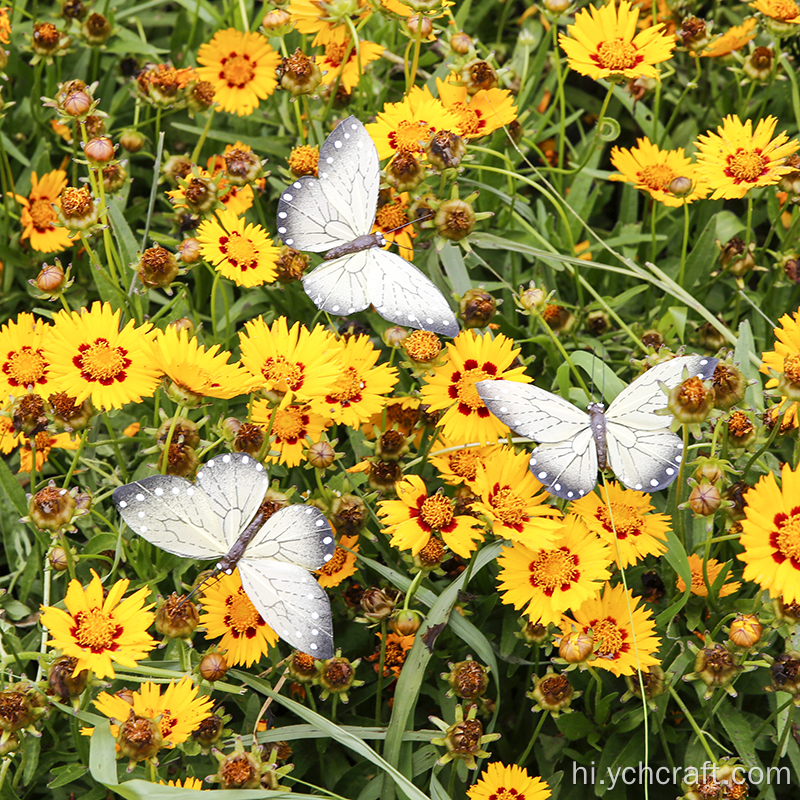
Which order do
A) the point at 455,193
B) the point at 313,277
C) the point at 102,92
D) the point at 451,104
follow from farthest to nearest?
1. the point at 102,92
2. the point at 451,104
3. the point at 455,193
4. the point at 313,277

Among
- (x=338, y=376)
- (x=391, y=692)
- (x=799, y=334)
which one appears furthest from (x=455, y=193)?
(x=391, y=692)

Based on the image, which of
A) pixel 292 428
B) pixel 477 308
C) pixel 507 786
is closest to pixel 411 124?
pixel 477 308

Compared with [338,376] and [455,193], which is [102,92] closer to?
[455,193]

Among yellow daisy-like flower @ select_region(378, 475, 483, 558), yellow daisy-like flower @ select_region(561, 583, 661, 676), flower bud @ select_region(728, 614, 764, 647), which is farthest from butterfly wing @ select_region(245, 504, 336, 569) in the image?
flower bud @ select_region(728, 614, 764, 647)

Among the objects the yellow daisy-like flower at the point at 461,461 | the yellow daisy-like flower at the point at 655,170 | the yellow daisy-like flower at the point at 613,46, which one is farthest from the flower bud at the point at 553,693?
the yellow daisy-like flower at the point at 613,46

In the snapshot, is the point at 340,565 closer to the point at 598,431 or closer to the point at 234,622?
the point at 234,622

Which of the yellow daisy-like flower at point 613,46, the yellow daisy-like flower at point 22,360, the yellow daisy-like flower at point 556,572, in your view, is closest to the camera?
the yellow daisy-like flower at point 556,572

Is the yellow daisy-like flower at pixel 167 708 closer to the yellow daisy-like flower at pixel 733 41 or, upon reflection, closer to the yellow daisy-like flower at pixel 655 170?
the yellow daisy-like flower at pixel 655 170

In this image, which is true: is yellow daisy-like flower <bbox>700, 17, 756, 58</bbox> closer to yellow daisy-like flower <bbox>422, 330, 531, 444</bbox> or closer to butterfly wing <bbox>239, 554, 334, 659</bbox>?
yellow daisy-like flower <bbox>422, 330, 531, 444</bbox>
